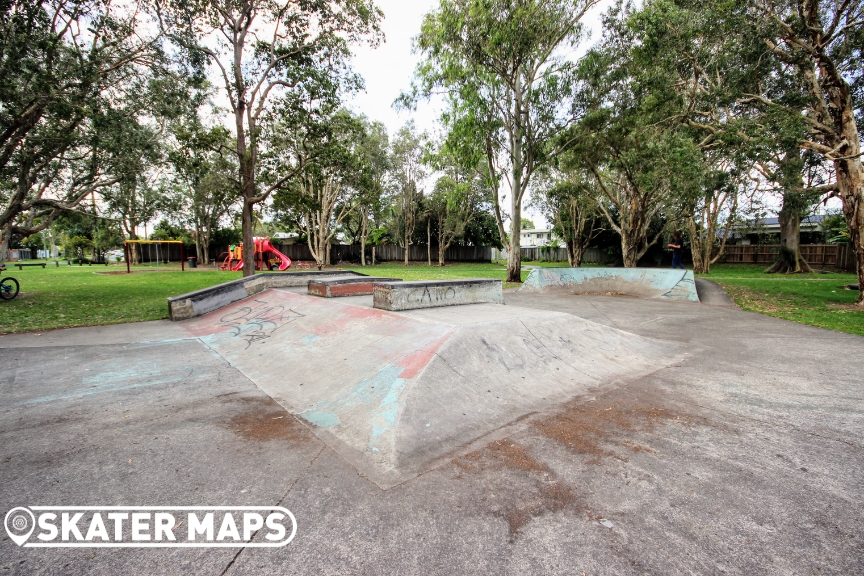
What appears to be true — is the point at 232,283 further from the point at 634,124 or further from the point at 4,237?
the point at 634,124

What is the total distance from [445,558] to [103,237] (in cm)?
5436

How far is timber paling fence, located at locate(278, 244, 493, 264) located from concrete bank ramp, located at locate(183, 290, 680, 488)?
3163 cm

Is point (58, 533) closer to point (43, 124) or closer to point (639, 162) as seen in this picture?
point (43, 124)

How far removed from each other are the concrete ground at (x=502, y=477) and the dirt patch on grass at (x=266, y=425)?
0.02m

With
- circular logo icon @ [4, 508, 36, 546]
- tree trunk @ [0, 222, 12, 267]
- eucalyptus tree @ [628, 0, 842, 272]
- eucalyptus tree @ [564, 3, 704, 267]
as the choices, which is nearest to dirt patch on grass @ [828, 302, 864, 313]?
eucalyptus tree @ [628, 0, 842, 272]

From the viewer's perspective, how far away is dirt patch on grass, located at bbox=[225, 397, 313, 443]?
350 centimetres

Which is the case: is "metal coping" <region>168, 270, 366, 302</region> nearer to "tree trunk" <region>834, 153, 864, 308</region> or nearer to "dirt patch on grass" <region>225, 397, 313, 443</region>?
"dirt patch on grass" <region>225, 397, 313, 443</region>

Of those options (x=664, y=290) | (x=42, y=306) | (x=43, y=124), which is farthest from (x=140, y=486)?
(x=43, y=124)

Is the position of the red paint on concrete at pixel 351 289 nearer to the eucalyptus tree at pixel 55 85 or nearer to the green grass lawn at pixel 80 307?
the green grass lawn at pixel 80 307

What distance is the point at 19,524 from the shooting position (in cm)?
232

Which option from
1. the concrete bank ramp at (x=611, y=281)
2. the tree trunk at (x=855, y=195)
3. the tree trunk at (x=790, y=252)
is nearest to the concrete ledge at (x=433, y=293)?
the concrete bank ramp at (x=611, y=281)

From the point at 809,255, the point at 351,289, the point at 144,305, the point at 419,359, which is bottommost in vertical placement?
the point at 144,305

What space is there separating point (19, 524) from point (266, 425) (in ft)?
5.48

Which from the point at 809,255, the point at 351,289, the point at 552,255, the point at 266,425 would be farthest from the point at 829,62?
the point at 552,255
